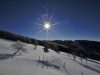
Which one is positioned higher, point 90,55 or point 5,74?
point 5,74

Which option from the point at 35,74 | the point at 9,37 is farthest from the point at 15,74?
the point at 9,37

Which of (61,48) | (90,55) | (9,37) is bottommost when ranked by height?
(90,55)

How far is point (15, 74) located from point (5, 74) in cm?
200

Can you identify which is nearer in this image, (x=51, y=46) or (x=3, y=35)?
(x=3, y=35)

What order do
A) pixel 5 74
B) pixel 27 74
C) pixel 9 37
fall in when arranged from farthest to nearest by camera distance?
pixel 9 37, pixel 27 74, pixel 5 74

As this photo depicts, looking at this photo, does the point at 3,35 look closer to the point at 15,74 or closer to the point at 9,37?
the point at 9,37

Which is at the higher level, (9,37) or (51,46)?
(9,37)

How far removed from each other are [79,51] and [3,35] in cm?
9736

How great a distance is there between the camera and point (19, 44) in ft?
157

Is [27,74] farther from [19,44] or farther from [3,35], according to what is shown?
[3,35]

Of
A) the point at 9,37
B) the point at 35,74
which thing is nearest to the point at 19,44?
the point at 35,74

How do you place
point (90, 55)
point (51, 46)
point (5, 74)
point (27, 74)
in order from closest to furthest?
point (5, 74) < point (27, 74) < point (51, 46) < point (90, 55)

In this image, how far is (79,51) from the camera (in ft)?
415

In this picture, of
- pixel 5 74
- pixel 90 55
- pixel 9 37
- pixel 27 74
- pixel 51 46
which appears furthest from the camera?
pixel 90 55
